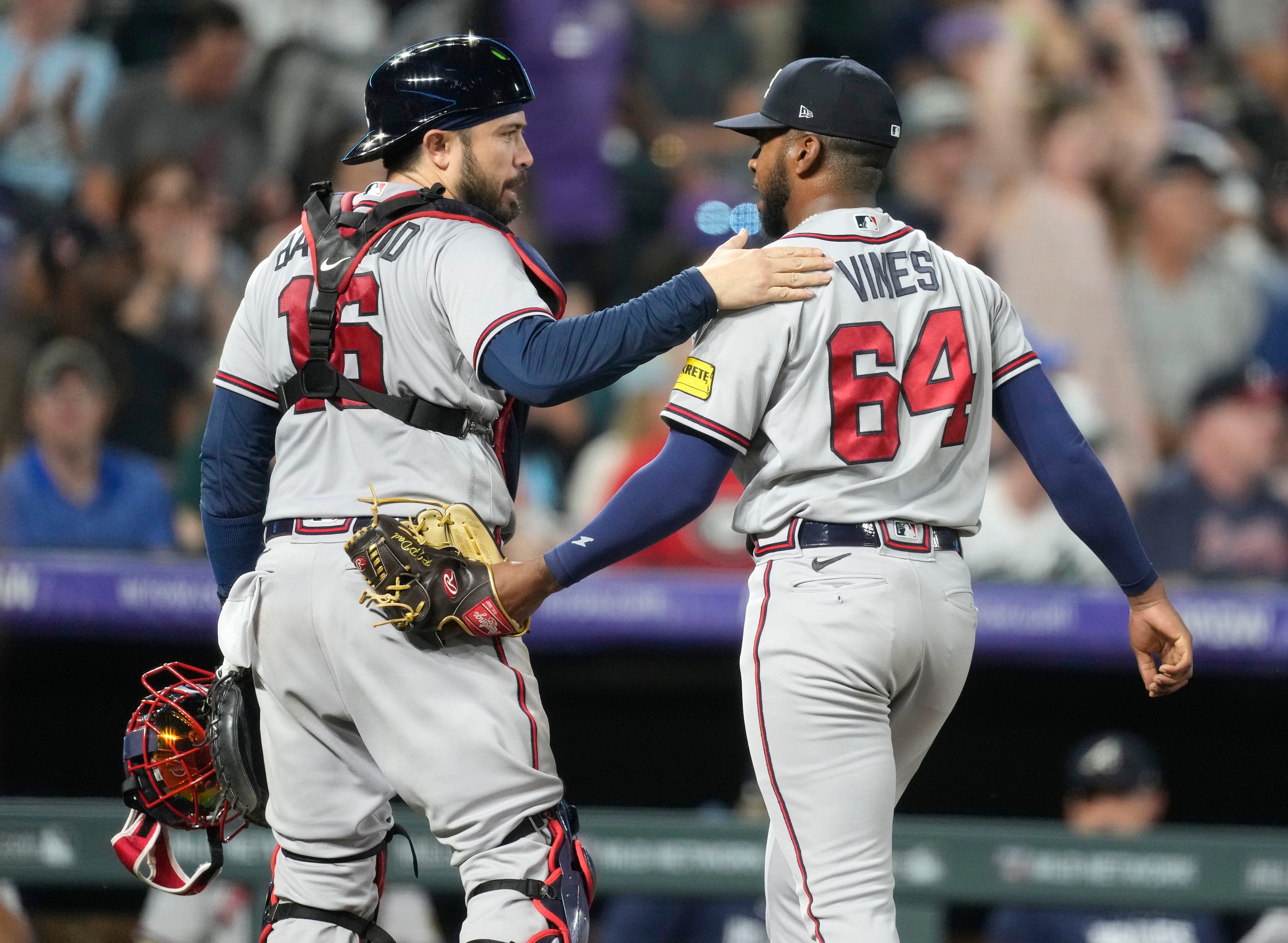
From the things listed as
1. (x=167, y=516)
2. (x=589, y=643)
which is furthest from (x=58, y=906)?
(x=589, y=643)

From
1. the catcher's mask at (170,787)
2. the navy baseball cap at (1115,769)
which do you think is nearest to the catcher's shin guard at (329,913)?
the catcher's mask at (170,787)

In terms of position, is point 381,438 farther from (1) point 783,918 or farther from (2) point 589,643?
(2) point 589,643

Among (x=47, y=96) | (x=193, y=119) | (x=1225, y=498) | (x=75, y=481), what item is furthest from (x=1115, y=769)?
(x=47, y=96)

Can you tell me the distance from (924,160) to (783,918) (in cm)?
449

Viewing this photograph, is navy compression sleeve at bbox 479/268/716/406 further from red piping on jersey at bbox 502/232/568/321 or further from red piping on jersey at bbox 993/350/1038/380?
red piping on jersey at bbox 993/350/1038/380

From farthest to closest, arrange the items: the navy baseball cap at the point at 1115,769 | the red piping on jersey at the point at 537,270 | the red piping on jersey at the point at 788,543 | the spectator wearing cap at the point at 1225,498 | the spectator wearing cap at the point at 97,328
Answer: the spectator wearing cap at the point at 97,328 < the spectator wearing cap at the point at 1225,498 < the navy baseball cap at the point at 1115,769 < the red piping on jersey at the point at 537,270 < the red piping on jersey at the point at 788,543

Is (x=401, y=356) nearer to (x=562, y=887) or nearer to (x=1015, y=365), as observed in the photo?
(x=562, y=887)

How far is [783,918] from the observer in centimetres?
263

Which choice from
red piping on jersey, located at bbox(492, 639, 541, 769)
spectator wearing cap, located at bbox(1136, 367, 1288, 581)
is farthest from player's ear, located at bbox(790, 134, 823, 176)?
spectator wearing cap, located at bbox(1136, 367, 1288, 581)

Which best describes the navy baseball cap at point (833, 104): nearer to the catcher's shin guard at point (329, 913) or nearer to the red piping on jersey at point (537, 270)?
the red piping on jersey at point (537, 270)

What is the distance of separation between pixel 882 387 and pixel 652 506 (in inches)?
16.6

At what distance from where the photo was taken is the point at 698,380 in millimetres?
2541

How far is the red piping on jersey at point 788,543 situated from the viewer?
2.57 metres

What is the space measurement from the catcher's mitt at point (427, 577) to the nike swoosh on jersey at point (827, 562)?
0.50 meters
